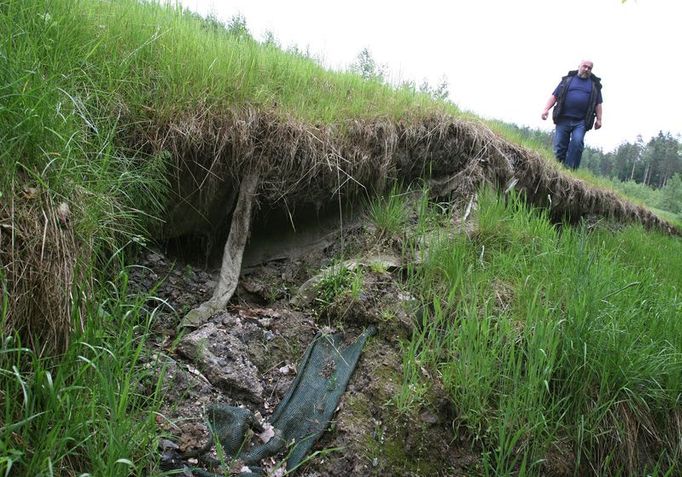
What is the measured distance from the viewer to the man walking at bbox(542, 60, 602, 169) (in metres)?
6.75

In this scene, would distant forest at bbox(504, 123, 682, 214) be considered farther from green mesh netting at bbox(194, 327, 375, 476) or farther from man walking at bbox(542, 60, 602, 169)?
green mesh netting at bbox(194, 327, 375, 476)

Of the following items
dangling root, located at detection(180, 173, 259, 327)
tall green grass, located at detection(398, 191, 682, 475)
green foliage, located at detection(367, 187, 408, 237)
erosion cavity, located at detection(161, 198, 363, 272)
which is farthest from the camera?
green foliage, located at detection(367, 187, 408, 237)

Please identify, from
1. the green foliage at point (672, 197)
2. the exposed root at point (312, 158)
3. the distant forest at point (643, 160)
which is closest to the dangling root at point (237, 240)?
the exposed root at point (312, 158)

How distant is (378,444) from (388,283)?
104cm

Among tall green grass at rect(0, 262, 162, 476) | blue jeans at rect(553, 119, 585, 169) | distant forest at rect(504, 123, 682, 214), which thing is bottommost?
tall green grass at rect(0, 262, 162, 476)

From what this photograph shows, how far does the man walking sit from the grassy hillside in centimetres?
358

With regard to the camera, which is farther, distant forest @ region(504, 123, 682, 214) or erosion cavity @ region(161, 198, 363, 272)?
distant forest @ region(504, 123, 682, 214)

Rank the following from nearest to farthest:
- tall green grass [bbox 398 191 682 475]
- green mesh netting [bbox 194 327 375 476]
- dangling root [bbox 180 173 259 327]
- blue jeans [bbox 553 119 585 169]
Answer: green mesh netting [bbox 194 327 375 476]
tall green grass [bbox 398 191 682 475]
dangling root [bbox 180 173 259 327]
blue jeans [bbox 553 119 585 169]

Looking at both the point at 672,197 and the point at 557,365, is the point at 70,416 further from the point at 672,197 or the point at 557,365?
the point at 672,197

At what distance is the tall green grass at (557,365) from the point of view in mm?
2150

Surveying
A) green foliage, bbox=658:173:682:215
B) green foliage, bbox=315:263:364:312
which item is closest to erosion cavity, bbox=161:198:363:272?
green foliage, bbox=315:263:364:312

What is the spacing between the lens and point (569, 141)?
22.8ft

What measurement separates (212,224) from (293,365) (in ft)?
3.97

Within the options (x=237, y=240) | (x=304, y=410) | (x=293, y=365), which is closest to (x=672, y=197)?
(x=237, y=240)
